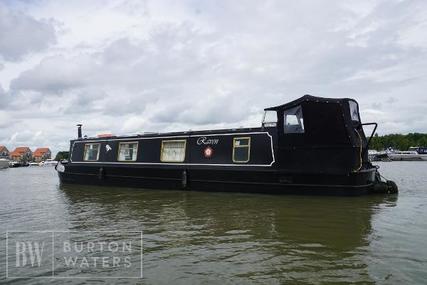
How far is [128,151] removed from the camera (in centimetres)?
1839

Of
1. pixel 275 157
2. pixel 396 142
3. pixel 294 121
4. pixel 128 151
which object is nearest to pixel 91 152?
pixel 128 151

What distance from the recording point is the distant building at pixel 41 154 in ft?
489

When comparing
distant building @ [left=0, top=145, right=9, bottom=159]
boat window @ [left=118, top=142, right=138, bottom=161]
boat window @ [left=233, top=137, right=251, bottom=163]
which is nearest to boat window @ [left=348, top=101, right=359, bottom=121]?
boat window @ [left=233, top=137, right=251, bottom=163]

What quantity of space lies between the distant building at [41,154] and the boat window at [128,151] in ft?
456

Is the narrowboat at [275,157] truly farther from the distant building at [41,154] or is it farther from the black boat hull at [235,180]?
the distant building at [41,154]

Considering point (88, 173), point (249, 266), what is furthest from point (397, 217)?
point (88, 173)

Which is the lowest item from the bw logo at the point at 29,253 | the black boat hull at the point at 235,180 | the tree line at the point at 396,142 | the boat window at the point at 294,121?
the bw logo at the point at 29,253

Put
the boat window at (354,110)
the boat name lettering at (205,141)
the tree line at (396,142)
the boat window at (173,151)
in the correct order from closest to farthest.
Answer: the boat window at (354,110) < the boat name lettering at (205,141) < the boat window at (173,151) < the tree line at (396,142)

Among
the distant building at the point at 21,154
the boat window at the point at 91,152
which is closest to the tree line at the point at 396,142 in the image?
the boat window at the point at 91,152

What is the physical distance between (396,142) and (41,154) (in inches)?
4654

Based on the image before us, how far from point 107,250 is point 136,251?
1.76ft

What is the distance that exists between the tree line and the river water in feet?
284

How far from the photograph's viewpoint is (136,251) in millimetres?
6871

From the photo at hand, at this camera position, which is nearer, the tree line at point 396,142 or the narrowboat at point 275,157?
the narrowboat at point 275,157
